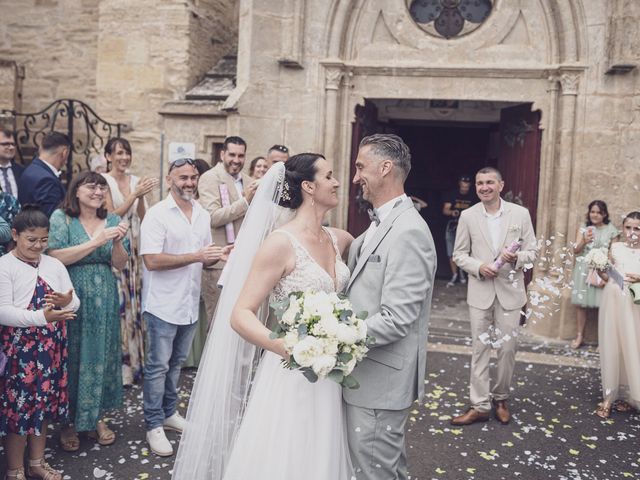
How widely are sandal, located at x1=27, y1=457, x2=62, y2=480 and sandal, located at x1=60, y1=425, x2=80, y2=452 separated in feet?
1.38

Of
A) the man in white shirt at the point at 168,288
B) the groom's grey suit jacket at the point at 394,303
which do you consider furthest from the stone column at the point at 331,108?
the groom's grey suit jacket at the point at 394,303

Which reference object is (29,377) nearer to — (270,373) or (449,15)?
(270,373)

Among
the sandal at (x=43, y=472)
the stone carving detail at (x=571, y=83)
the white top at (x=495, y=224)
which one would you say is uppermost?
the stone carving detail at (x=571, y=83)

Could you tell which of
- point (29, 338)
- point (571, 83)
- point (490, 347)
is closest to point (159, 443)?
point (29, 338)

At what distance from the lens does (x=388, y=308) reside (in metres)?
2.76

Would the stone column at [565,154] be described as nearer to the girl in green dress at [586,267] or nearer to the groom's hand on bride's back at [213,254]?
the girl in green dress at [586,267]

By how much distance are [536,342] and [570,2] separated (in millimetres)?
4594

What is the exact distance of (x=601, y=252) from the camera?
577 centimetres

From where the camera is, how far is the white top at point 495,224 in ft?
17.7

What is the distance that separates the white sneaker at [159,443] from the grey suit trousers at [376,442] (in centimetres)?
206

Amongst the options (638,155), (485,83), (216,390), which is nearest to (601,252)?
(638,155)

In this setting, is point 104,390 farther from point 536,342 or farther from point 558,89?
point 558,89

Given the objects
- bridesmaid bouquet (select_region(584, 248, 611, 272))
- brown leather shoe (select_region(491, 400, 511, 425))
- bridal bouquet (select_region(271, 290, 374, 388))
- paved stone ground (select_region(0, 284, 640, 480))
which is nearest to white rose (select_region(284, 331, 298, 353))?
bridal bouquet (select_region(271, 290, 374, 388))

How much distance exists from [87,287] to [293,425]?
2.31 meters
